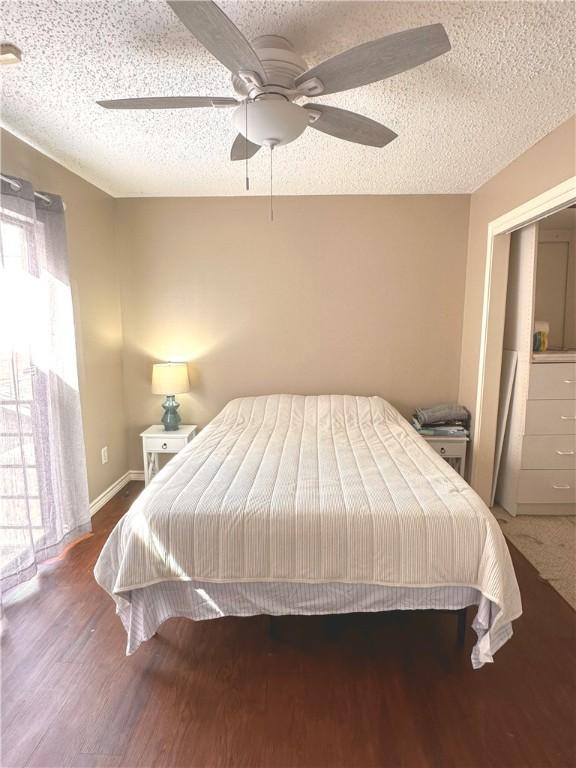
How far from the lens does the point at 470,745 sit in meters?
1.35

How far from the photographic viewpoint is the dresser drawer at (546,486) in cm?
295

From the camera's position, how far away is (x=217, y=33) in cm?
112

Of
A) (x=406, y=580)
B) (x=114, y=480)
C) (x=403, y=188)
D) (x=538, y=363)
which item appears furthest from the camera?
(x=114, y=480)

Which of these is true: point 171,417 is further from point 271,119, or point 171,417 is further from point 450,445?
point 271,119

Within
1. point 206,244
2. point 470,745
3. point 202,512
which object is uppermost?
point 206,244

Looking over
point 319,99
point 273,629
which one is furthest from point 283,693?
point 319,99

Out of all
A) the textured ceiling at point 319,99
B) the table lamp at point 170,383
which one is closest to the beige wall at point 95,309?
the textured ceiling at point 319,99

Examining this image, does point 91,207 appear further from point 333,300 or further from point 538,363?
point 538,363

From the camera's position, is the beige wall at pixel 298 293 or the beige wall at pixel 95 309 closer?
the beige wall at pixel 95 309

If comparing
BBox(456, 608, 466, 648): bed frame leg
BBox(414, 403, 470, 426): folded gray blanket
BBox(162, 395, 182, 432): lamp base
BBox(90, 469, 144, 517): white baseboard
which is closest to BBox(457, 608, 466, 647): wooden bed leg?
BBox(456, 608, 466, 648): bed frame leg

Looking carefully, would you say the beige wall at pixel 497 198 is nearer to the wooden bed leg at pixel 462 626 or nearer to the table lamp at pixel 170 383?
the wooden bed leg at pixel 462 626

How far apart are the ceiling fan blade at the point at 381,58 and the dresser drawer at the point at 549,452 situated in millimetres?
2545

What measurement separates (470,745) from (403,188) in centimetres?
322

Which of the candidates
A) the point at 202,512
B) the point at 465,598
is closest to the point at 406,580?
the point at 465,598
